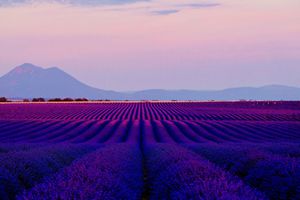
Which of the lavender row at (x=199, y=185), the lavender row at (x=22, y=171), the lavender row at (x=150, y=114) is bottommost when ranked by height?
the lavender row at (x=22, y=171)

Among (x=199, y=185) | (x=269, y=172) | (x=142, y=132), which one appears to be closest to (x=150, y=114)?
(x=142, y=132)

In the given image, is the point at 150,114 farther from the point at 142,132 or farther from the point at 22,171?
the point at 22,171

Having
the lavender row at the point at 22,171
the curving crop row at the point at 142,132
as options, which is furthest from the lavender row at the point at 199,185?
the curving crop row at the point at 142,132

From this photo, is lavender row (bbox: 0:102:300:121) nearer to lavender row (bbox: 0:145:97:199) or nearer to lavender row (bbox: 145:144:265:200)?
lavender row (bbox: 0:145:97:199)

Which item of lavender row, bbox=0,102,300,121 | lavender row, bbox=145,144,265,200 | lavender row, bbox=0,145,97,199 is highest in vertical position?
lavender row, bbox=0,102,300,121

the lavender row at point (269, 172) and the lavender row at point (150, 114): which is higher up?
the lavender row at point (150, 114)

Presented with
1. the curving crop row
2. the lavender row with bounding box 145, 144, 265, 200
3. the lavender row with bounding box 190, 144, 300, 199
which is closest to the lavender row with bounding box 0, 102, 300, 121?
the curving crop row

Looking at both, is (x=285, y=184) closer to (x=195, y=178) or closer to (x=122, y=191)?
(x=195, y=178)

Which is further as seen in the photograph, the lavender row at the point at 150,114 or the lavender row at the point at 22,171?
the lavender row at the point at 150,114

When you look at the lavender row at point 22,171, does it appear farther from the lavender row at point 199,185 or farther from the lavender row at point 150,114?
the lavender row at point 150,114

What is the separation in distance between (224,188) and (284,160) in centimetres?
400

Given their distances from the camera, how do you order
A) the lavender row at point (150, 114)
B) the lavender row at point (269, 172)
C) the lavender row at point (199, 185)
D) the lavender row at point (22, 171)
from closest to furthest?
the lavender row at point (199, 185) → the lavender row at point (269, 172) → the lavender row at point (22, 171) → the lavender row at point (150, 114)

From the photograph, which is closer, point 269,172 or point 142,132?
point 269,172

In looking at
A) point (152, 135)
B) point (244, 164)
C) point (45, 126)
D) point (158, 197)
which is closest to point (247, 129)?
point (152, 135)
